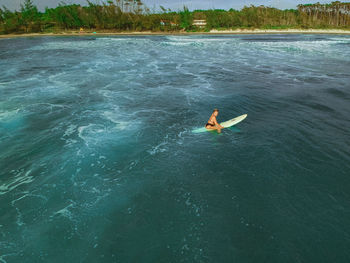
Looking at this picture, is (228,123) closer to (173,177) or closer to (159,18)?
(173,177)

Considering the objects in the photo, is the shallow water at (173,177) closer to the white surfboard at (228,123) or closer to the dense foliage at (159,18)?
the white surfboard at (228,123)

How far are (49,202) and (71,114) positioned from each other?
9043mm

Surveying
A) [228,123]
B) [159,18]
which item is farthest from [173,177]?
[159,18]

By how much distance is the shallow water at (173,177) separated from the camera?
22.6 feet

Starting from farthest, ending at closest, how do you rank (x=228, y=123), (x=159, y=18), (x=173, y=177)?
(x=159, y=18)
(x=228, y=123)
(x=173, y=177)

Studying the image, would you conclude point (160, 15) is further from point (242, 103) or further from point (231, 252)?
point (231, 252)

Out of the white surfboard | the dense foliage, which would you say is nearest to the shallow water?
the white surfboard

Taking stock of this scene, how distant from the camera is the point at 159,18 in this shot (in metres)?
105

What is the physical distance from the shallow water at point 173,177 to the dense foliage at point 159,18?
90.9 metres

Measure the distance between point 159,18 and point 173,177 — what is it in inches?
4335

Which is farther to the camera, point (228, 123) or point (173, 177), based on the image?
point (228, 123)

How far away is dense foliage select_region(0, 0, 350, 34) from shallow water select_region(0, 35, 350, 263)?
90911 mm

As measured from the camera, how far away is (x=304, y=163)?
10445 millimetres

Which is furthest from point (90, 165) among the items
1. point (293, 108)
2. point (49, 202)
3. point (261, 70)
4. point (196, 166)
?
point (261, 70)
